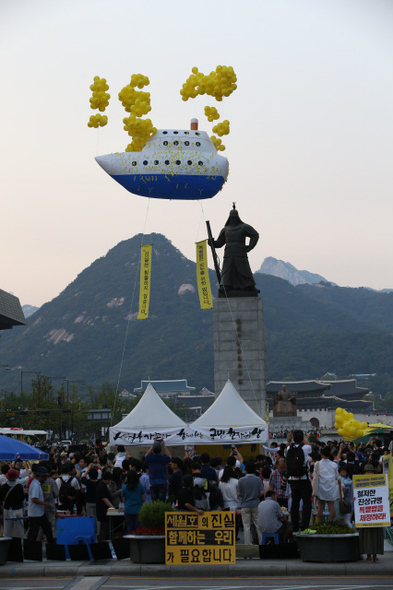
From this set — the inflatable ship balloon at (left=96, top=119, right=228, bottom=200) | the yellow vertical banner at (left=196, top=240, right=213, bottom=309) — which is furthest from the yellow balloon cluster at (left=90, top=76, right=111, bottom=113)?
the yellow vertical banner at (left=196, top=240, right=213, bottom=309)

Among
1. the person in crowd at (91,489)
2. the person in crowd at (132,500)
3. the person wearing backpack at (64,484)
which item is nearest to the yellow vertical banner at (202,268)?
the person wearing backpack at (64,484)

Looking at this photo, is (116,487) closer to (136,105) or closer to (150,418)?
(150,418)

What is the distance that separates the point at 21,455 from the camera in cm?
1590

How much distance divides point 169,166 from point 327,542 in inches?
600

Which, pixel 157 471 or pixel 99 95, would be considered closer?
pixel 157 471

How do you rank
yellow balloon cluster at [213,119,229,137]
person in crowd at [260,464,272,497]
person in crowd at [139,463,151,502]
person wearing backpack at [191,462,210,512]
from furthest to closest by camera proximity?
1. yellow balloon cluster at [213,119,229,137]
2. person in crowd at [139,463,151,502]
3. person in crowd at [260,464,272,497]
4. person wearing backpack at [191,462,210,512]

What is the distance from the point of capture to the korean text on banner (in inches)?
491

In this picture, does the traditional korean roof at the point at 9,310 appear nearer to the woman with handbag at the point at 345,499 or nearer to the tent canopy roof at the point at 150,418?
the tent canopy roof at the point at 150,418

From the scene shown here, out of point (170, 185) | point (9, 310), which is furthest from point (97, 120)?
point (9, 310)

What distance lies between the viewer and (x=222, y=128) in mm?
26688

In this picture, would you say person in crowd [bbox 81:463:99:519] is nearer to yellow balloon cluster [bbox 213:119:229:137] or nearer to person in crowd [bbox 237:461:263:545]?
person in crowd [bbox 237:461:263:545]

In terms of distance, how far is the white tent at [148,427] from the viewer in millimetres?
19484

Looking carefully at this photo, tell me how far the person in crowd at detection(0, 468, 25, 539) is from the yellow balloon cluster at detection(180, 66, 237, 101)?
572 inches

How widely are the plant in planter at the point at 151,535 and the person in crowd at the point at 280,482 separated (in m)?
2.68
